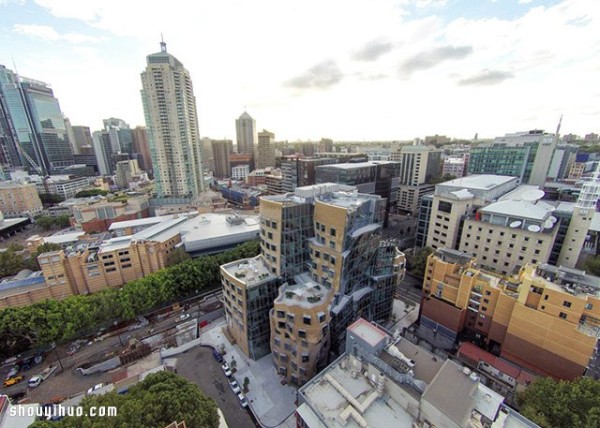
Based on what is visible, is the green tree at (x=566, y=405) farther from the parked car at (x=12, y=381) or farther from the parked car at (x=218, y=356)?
the parked car at (x=12, y=381)

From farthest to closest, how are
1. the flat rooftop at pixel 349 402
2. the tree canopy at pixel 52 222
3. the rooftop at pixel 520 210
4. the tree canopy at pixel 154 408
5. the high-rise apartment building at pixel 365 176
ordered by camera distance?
1. the tree canopy at pixel 52 222
2. the high-rise apartment building at pixel 365 176
3. the rooftop at pixel 520 210
4. the flat rooftop at pixel 349 402
5. the tree canopy at pixel 154 408

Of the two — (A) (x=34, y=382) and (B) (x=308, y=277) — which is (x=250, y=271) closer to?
(B) (x=308, y=277)

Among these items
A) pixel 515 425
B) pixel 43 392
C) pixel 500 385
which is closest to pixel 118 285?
pixel 43 392

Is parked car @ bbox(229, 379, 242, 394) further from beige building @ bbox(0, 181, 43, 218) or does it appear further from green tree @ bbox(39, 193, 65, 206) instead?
green tree @ bbox(39, 193, 65, 206)

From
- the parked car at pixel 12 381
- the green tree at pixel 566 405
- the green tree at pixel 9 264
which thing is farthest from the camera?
the green tree at pixel 9 264

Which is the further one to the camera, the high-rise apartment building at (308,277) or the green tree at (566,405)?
the high-rise apartment building at (308,277)

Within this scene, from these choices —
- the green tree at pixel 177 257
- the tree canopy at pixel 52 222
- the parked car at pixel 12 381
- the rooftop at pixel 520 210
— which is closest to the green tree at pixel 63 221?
the tree canopy at pixel 52 222
